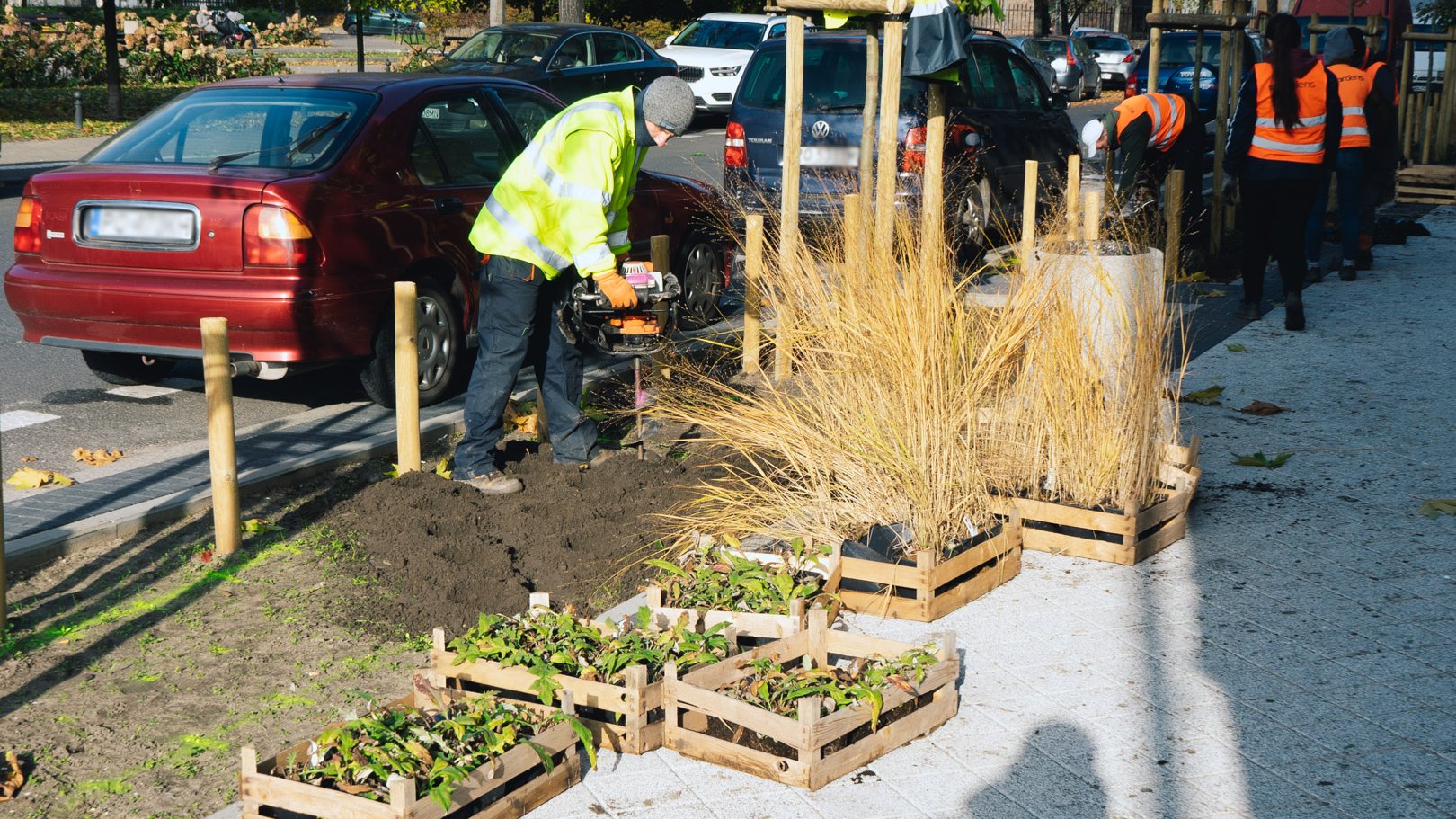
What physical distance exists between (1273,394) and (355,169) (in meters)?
4.95

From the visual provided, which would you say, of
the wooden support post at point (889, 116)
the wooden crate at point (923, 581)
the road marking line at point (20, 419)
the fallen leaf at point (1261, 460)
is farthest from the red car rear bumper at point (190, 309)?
the fallen leaf at point (1261, 460)

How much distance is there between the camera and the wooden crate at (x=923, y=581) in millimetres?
4848

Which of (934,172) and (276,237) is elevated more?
(934,172)

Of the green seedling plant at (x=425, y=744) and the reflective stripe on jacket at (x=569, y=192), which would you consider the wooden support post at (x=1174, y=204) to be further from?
the green seedling plant at (x=425, y=744)

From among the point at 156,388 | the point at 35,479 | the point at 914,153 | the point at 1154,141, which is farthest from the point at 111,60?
the point at 35,479

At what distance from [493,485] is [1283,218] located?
19.9ft

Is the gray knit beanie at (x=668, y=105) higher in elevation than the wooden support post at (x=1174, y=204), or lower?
higher

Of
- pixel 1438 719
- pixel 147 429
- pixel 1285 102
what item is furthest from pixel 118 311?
pixel 1285 102

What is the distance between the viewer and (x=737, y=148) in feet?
40.7

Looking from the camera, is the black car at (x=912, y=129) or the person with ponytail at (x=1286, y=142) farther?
the black car at (x=912, y=129)

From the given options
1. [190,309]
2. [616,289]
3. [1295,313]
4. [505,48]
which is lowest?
[1295,313]

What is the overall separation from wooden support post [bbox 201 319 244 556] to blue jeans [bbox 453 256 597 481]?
1084 millimetres

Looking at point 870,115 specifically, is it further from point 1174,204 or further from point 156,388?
point 156,388

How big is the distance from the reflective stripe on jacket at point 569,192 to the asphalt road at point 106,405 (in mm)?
2140
